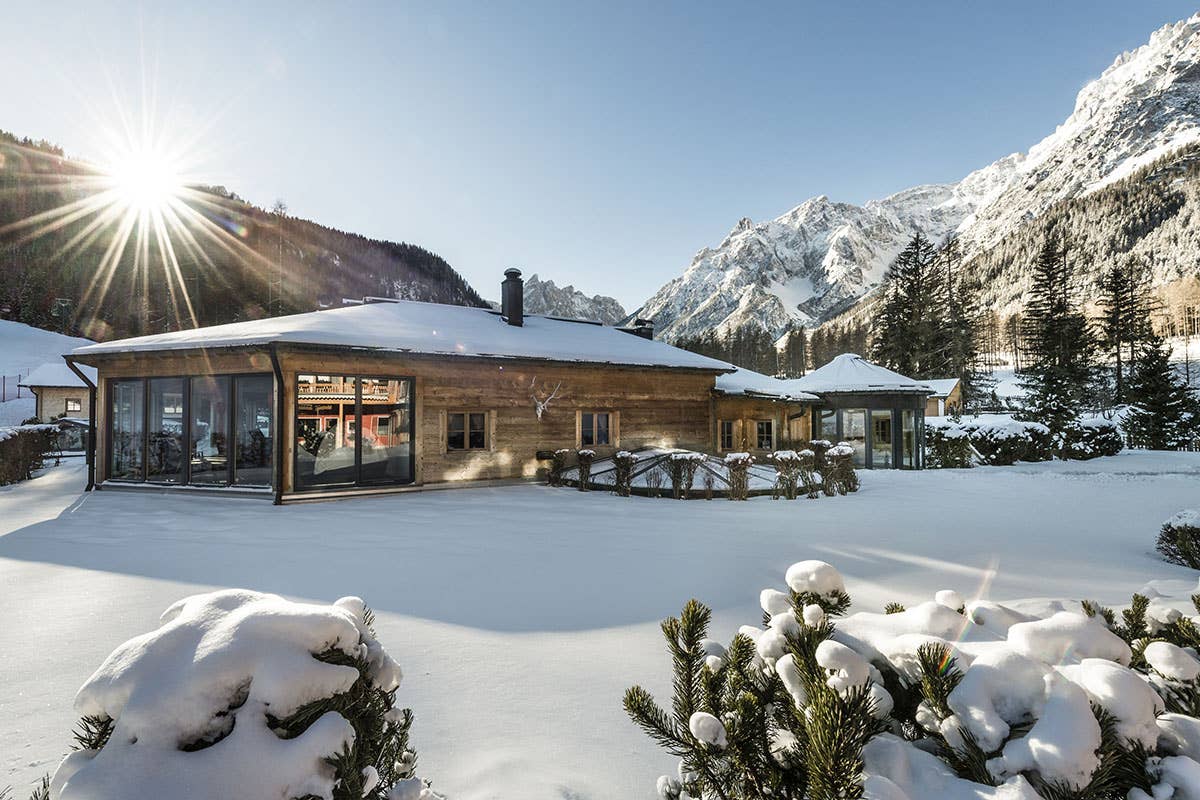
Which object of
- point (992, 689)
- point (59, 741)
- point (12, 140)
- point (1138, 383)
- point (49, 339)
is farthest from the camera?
point (12, 140)

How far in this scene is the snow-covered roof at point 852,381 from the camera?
1636 cm

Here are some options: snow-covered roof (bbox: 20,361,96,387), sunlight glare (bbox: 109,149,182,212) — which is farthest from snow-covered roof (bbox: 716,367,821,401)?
sunlight glare (bbox: 109,149,182,212)

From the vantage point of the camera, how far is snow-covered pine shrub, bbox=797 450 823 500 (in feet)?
34.1

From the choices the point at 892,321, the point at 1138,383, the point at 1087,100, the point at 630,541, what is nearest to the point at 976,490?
the point at 630,541

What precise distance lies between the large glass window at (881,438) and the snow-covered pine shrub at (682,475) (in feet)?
30.6

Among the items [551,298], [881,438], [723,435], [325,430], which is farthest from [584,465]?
[551,298]

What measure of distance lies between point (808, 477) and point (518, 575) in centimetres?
748

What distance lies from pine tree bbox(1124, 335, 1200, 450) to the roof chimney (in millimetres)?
22689

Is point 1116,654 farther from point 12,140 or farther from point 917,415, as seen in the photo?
point 12,140

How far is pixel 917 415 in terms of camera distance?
1670 centimetres

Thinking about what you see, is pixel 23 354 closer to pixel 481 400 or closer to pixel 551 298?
pixel 481 400

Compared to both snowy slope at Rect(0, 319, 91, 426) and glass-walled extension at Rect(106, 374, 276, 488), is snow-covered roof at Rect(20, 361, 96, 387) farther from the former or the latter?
glass-walled extension at Rect(106, 374, 276, 488)

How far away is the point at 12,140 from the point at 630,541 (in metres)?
105

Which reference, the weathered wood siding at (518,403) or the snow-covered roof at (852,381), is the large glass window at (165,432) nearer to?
the weathered wood siding at (518,403)
